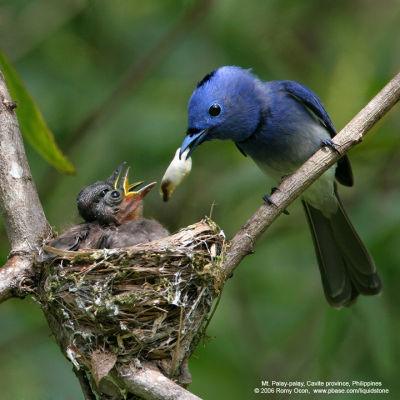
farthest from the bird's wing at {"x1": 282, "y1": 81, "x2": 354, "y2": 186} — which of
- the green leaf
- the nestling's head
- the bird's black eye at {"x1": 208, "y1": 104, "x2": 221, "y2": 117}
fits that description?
the green leaf

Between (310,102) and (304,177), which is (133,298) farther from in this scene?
(310,102)

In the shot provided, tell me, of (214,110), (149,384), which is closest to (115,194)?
(214,110)

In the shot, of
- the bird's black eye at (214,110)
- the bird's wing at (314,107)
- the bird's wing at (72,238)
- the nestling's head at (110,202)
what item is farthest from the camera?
the bird's wing at (314,107)

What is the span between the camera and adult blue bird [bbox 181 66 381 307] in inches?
203

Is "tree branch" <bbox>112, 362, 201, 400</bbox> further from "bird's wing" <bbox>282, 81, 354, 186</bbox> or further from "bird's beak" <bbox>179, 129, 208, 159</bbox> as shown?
"bird's wing" <bbox>282, 81, 354, 186</bbox>

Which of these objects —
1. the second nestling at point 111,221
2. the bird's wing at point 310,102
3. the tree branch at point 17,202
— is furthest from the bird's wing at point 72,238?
the bird's wing at point 310,102

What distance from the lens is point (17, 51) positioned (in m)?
6.60

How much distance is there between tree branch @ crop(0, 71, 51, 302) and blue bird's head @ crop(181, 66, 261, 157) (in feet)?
4.39

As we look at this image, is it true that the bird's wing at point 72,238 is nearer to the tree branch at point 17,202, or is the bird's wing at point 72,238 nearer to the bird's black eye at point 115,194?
the tree branch at point 17,202

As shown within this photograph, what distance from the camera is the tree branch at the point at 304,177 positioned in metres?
4.00

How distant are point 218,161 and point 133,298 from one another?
3.36 metres

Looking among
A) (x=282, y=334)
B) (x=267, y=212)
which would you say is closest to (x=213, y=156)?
(x=282, y=334)

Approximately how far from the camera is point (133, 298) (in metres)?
3.97

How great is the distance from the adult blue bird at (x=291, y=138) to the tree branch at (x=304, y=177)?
1.02 metres
